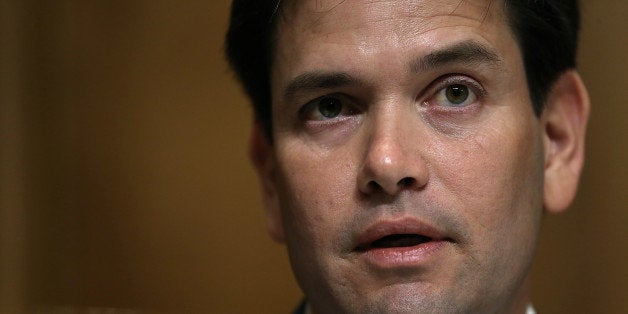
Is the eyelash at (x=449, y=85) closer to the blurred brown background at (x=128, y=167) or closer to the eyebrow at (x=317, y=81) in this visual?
the eyebrow at (x=317, y=81)

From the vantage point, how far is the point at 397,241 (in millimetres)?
1025

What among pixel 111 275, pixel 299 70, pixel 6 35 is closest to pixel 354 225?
pixel 299 70

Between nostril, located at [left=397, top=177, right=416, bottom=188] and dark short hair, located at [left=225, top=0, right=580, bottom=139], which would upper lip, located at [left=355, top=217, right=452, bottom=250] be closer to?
nostril, located at [left=397, top=177, right=416, bottom=188]

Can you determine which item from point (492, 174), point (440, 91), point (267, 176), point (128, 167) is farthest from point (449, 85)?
point (128, 167)

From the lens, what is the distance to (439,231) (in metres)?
1.01

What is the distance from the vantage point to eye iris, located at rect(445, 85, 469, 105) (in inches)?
42.1

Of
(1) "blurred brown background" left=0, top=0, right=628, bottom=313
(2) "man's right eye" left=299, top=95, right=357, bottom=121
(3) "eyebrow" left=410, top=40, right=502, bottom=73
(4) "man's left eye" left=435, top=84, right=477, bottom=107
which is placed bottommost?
(1) "blurred brown background" left=0, top=0, right=628, bottom=313

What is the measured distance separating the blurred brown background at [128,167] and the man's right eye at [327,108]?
1.96ft

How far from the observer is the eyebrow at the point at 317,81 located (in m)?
1.06


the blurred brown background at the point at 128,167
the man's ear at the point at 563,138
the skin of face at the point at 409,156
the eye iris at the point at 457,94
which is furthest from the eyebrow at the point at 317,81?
the blurred brown background at the point at 128,167

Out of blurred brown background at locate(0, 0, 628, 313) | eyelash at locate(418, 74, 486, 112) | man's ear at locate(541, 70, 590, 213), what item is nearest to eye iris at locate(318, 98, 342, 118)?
eyelash at locate(418, 74, 486, 112)

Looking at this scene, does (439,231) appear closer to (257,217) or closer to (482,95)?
(482,95)

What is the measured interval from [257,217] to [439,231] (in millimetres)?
761

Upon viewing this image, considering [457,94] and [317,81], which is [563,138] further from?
[317,81]
